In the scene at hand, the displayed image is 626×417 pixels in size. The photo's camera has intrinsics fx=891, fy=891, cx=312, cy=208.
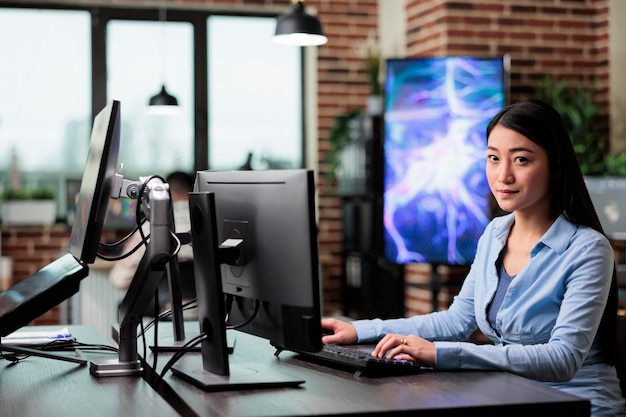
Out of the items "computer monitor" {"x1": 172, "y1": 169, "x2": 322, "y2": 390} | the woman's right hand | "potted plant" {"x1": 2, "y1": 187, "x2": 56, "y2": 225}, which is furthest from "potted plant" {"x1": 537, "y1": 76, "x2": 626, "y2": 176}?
"computer monitor" {"x1": 172, "y1": 169, "x2": 322, "y2": 390}

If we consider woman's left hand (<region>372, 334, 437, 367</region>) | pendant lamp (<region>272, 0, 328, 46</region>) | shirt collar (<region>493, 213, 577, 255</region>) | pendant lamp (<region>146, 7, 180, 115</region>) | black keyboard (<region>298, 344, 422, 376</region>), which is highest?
pendant lamp (<region>272, 0, 328, 46</region>)

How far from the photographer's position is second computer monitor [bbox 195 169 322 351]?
171 centimetres

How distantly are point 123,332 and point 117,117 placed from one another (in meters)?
0.48

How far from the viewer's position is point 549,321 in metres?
2.06

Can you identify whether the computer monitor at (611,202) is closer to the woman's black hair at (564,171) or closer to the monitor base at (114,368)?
the woman's black hair at (564,171)

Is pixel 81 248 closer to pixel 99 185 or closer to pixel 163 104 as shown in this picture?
pixel 99 185

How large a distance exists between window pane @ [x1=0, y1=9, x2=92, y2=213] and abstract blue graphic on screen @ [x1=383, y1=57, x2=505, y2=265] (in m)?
2.39

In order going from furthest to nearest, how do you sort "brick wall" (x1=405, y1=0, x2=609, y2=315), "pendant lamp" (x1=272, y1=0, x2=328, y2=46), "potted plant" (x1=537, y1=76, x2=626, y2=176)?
1. "brick wall" (x1=405, y1=0, x2=609, y2=315)
2. "potted plant" (x1=537, y1=76, x2=626, y2=176)
3. "pendant lamp" (x1=272, y1=0, x2=328, y2=46)

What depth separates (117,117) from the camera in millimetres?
1959

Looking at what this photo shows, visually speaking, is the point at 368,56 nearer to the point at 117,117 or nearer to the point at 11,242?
the point at 11,242

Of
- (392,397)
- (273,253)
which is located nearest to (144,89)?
(273,253)

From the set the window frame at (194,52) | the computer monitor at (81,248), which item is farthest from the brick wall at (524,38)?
the computer monitor at (81,248)

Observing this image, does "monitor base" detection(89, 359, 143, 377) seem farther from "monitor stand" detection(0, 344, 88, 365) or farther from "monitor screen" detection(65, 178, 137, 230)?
"monitor screen" detection(65, 178, 137, 230)

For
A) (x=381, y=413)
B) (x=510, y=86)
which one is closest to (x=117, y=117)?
(x=381, y=413)
